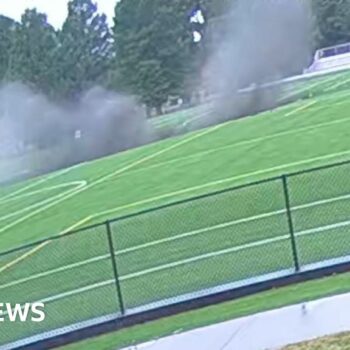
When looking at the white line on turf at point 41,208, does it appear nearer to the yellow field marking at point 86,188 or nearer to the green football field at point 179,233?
the yellow field marking at point 86,188

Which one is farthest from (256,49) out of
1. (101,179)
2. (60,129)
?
(101,179)

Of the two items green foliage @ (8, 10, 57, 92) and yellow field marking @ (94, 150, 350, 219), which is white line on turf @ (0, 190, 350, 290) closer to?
yellow field marking @ (94, 150, 350, 219)

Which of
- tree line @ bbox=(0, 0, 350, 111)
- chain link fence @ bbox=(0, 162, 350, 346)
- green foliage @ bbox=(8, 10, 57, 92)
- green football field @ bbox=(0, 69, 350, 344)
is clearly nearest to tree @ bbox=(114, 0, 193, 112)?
tree line @ bbox=(0, 0, 350, 111)

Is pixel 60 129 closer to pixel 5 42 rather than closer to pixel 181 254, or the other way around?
pixel 5 42

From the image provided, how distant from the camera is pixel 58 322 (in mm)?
14102

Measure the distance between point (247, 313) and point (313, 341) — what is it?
256 cm

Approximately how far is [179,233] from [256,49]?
59645 millimetres

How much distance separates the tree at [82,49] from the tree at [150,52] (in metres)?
2.39

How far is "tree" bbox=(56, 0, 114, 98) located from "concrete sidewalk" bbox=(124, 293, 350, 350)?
2817 inches

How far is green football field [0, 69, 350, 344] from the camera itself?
14.8m

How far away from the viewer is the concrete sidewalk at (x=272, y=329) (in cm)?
932

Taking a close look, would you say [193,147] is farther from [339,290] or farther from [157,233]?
[339,290]

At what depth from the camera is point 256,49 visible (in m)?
77.2

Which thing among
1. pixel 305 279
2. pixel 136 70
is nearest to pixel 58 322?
pixel 305 279
